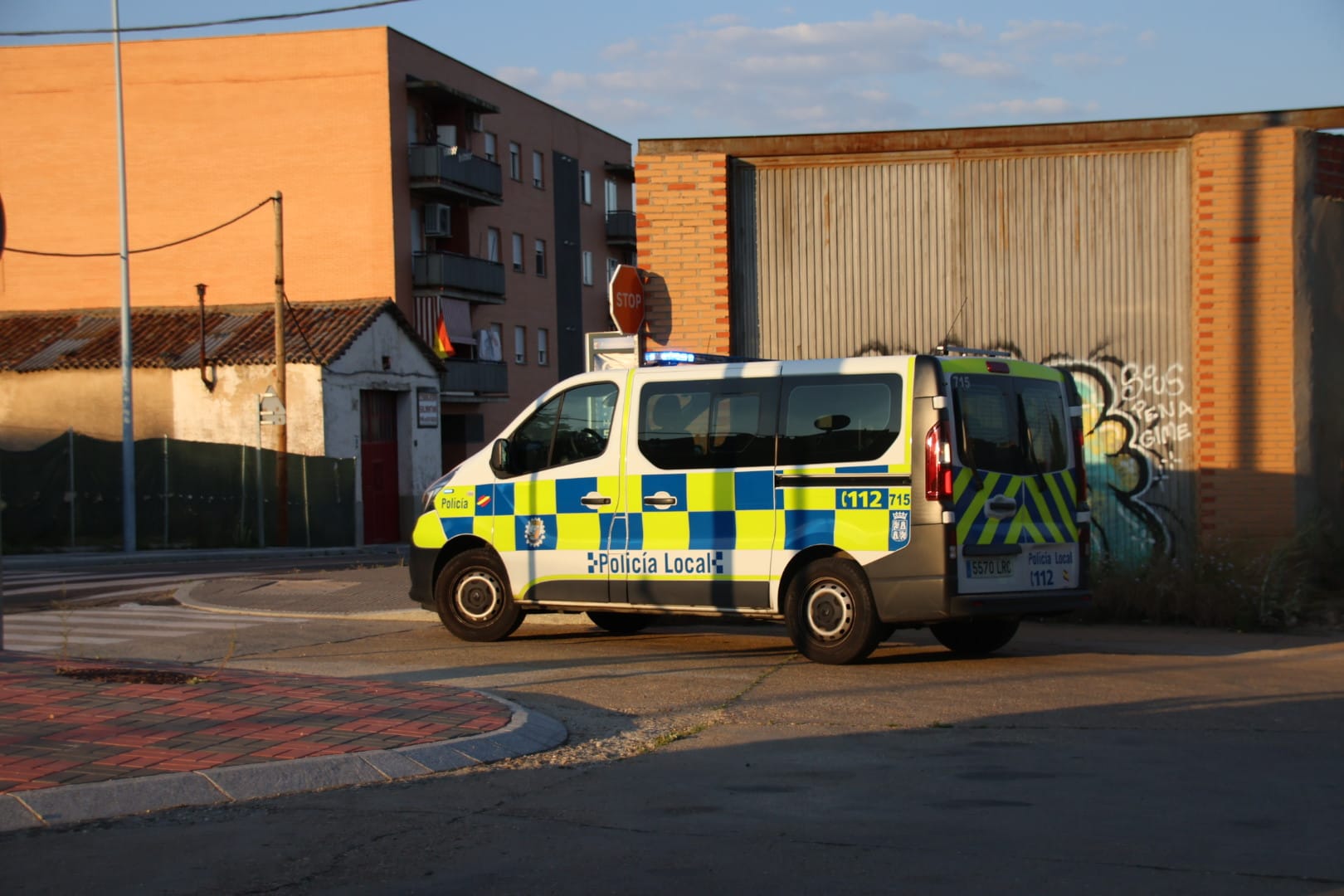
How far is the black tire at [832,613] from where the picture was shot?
9664 millimetres

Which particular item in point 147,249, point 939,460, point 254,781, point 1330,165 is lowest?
point 254,781

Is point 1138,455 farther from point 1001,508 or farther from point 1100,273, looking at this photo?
point 1001,508

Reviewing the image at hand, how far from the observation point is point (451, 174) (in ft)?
145

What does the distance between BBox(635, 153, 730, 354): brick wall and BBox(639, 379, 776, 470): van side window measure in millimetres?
4675

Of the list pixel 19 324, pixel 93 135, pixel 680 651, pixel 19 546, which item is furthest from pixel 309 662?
pixel 93 135

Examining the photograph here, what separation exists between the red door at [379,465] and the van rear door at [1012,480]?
1157 inches

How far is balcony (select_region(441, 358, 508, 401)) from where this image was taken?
4584 centimetres

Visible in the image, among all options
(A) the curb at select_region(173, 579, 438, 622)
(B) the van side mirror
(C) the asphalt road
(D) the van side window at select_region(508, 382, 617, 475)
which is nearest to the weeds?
(C) the asphalt road

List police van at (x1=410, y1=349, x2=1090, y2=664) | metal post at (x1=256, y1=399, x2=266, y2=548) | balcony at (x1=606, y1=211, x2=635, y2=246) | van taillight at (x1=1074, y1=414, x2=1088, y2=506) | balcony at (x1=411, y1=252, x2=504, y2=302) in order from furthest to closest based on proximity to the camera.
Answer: balcony at (x1=606, y1=211, x2=635, y2=246), balcony at (x1=411, y1=252, x2=504, y2=302), metal post at (x1=256, y1=399, x2=266, y2=548), van taillight at (x1=1074, y1=414, x2=1088, y2=506), police van at (x1=410, y1=349, x2=1090, y2=664)

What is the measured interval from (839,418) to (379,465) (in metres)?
30.2

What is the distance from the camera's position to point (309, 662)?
33.9 ft

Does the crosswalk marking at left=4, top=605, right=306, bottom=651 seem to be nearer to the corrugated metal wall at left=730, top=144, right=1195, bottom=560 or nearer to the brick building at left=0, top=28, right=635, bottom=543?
the corrugated metal wall at left=730, top=144, right=1195, bottom=560

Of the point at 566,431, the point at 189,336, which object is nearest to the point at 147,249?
the point at 189,336

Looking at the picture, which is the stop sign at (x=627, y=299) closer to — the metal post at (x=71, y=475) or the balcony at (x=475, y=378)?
the metal post at (x=71, y=475)
